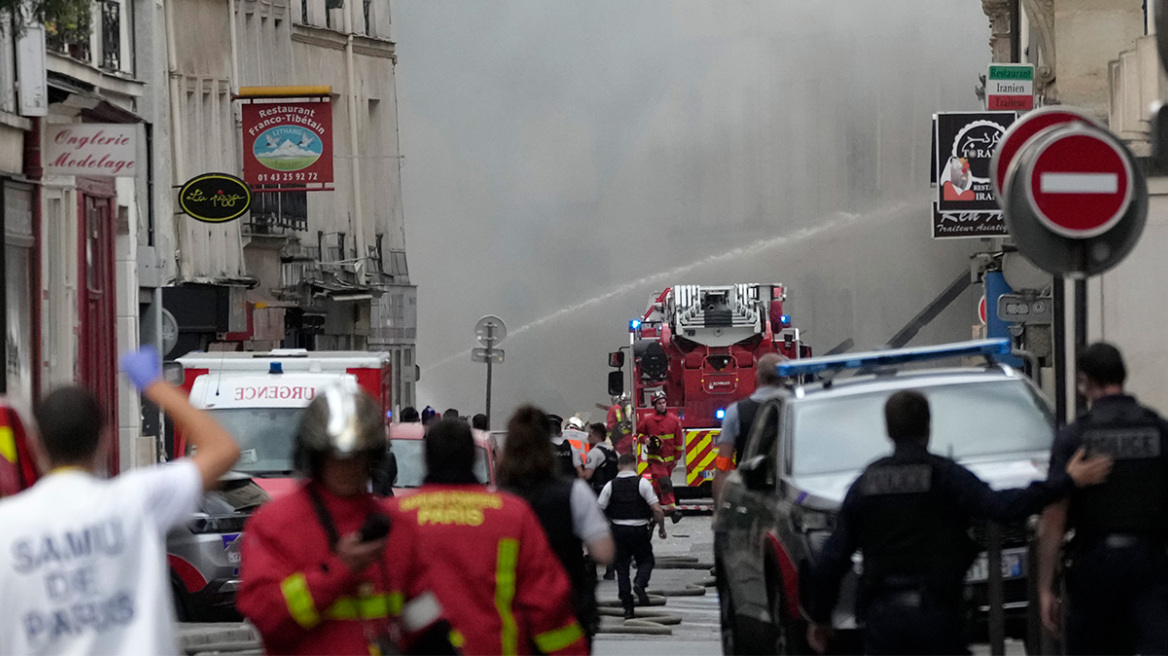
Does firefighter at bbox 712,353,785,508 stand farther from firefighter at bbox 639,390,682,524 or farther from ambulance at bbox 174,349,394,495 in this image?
firefighter at bbox 639,390,682,524

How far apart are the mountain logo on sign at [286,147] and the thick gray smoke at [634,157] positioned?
26562mm

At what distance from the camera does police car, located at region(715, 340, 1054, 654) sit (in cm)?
984

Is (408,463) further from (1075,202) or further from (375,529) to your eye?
(375,529)

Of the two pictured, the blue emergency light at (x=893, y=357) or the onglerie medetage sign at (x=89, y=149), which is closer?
the blue emergency light at (x=893, y=357)

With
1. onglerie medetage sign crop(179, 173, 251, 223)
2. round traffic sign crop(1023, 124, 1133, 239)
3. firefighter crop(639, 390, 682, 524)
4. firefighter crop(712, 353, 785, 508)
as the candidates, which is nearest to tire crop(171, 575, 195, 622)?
firefighter crop(712, 353, 785, 508)

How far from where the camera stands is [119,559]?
4766 millimetres

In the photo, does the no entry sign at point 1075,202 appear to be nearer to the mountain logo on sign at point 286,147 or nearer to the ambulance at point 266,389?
the ambulance at point 266,389

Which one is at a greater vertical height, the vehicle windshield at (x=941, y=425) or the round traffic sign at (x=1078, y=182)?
the round traffic sign at (x=1078, y=182)

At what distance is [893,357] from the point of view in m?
10.8

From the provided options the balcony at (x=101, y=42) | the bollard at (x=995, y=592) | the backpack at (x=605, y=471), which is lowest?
the backpack at (x=605, y=471)

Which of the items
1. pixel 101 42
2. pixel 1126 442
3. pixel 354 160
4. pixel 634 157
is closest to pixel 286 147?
pixel 101 42

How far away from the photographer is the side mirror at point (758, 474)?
10.3 metres

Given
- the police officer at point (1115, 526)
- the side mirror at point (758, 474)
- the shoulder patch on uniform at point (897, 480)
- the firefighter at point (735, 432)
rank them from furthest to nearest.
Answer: the firefighter at point (735, 432)
the side mirror at point (758, 474)
the police officer at point (1115, 526)
the shoulder patch on uniform at point (897, 480)

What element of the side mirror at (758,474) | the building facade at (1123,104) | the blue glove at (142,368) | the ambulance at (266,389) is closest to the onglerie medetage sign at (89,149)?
the ambulance at (266,389)
